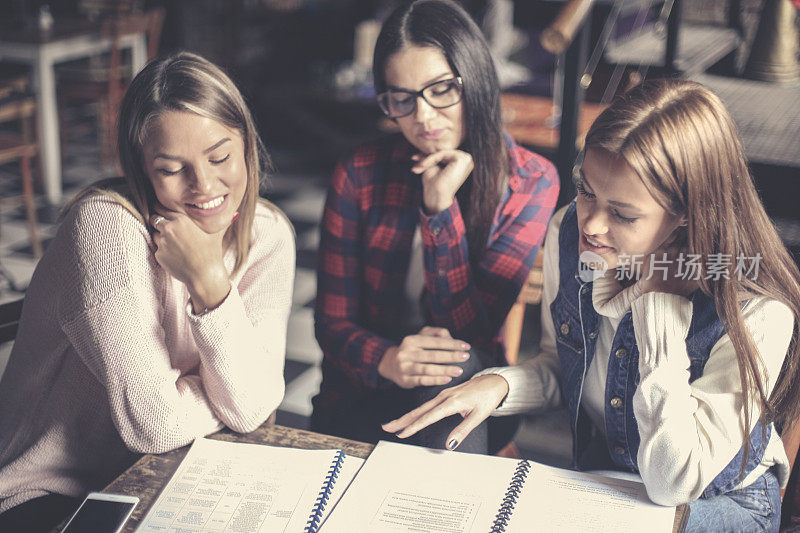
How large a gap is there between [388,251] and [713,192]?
770 mm

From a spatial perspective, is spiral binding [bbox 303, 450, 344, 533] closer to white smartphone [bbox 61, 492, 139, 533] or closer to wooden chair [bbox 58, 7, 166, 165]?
white smartphone [bbox 61, 492, 139, 533]

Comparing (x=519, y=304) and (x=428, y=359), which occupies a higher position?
(x=428, y=359)

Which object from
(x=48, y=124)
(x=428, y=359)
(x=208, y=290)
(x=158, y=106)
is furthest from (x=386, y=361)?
(x=48, y=124)

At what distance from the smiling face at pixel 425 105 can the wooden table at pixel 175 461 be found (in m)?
0.69

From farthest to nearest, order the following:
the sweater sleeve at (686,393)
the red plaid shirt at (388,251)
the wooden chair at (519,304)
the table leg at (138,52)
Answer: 1. the table leg at (138,52)
2. the wooden chair at (519,304)
3. the red plaid shirt at (388,251)
4. the sweater sleeve at (686,393)

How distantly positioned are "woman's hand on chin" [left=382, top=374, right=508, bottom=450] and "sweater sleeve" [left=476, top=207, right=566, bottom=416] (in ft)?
0.08

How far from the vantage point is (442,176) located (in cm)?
161

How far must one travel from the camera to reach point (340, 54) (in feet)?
21.0

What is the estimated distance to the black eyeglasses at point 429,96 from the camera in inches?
63.6

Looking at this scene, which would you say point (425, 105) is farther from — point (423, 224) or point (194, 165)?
point (194, 165)

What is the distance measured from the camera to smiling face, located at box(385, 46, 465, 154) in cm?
160

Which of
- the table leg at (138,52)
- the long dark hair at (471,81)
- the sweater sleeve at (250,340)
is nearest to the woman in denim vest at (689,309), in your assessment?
the sweater sleeve at (250,340)

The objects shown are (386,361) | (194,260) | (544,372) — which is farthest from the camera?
(386,361)

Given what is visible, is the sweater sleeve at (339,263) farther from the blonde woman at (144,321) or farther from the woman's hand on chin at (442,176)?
the blonde woman at (144,321)
